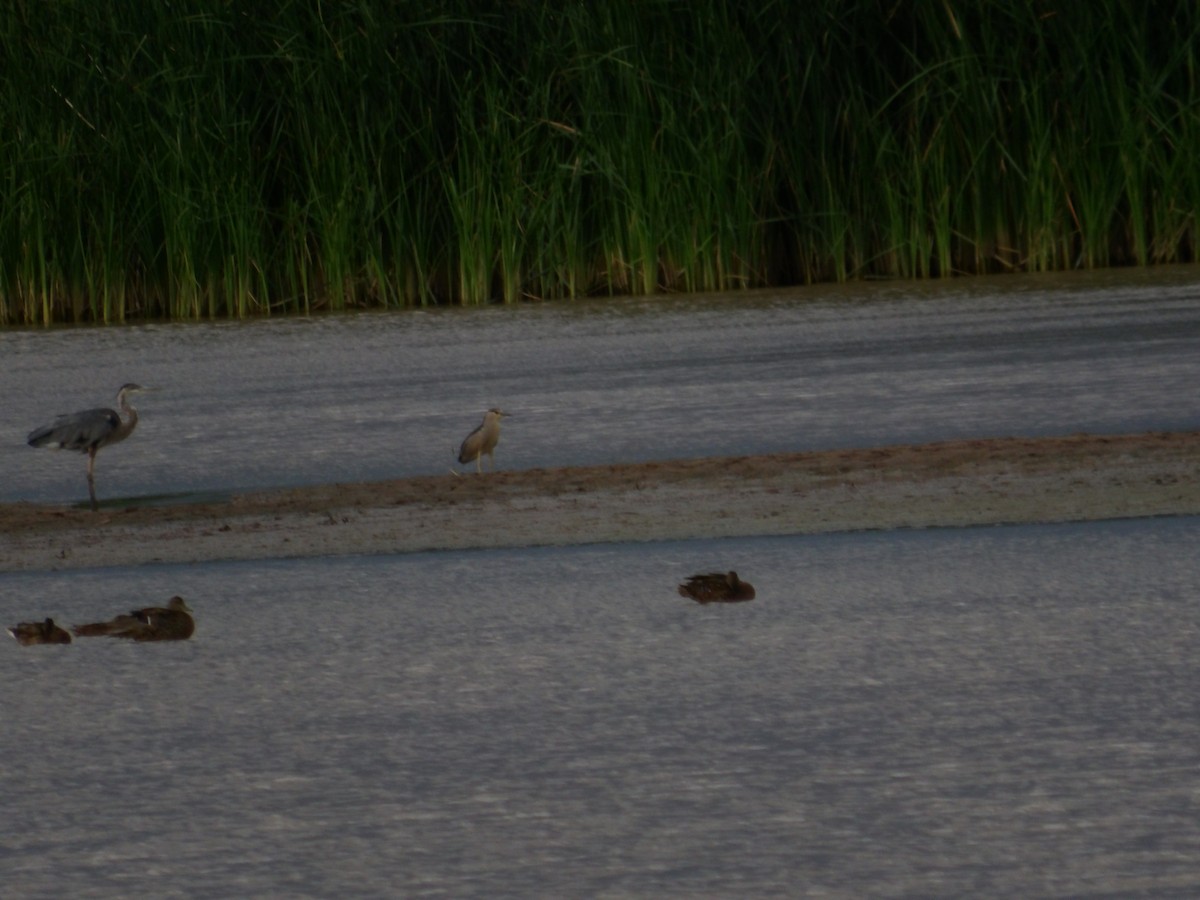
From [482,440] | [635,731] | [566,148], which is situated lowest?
[635,731]

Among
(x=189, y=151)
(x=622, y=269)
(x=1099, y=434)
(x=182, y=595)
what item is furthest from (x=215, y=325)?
(x=182, y=595)

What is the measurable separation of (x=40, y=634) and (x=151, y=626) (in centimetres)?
23

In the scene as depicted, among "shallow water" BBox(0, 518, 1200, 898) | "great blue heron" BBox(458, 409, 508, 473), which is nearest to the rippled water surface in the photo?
"shallow water" BBox(0, 518, 1200, 898)

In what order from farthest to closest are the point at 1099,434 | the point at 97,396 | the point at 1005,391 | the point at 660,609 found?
the point at 97,396 < the point at 1005,391 < the point at 1099,434 < the point at 660,609

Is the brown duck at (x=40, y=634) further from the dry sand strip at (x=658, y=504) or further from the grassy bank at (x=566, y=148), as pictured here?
the grassy bank at (x=566, y=148)

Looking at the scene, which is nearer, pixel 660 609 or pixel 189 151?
pixel 660 609

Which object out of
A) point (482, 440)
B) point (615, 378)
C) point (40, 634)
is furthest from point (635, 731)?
point (615, 378)

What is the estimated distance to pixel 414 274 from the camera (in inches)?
565

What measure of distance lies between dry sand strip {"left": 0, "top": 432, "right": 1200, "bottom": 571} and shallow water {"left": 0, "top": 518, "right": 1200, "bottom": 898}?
1.49 ft

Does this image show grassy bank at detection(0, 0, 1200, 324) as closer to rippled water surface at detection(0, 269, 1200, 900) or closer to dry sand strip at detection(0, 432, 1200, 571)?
rippled water surface at detection(0, 269, 1200, 900)

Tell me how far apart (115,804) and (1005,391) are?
5.92m

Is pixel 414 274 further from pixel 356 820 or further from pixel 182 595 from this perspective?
pixel 356 820

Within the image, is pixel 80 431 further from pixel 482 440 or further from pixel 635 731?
pixel 635 731

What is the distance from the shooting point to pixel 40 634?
463 centimetres
